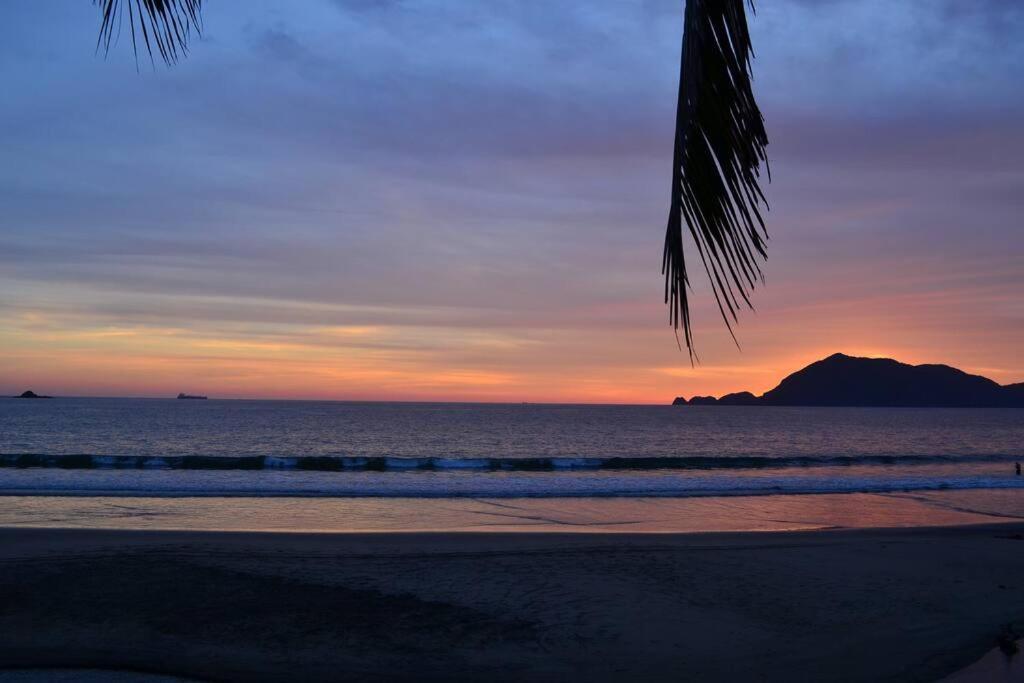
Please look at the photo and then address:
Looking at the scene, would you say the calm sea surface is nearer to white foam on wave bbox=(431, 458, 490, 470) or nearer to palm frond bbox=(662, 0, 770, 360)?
white foam on wave bbox=(431, 458, 490, 470)

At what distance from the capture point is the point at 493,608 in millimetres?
8359

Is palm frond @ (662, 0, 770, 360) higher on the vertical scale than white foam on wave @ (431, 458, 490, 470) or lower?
higher

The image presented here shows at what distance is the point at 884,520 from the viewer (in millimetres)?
17172

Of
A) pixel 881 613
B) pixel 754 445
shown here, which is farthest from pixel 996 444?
pixel 881 613

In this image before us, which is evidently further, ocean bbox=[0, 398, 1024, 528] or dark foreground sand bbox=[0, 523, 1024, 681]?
ocean bbox=[0, 398, 1024, 528]

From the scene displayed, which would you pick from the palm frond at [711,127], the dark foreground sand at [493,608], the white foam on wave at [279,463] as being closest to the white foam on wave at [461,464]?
the white foam on wave at [279,463]

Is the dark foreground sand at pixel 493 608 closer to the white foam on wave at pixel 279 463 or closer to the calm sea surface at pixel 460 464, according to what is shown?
the calm sea surface at pixel 460 464

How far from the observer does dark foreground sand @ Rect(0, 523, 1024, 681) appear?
6.84 m

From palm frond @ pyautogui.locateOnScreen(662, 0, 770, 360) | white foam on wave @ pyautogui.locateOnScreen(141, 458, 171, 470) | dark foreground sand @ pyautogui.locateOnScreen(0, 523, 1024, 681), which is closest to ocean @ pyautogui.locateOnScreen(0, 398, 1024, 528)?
white foam on wave @ pyautogui.locateOnScreen(141, 458, 171, 470)

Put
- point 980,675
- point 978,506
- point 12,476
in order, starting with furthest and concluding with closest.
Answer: point 12,476 → point 978,506 → point 980,675

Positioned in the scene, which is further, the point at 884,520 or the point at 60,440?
the point at 60,440

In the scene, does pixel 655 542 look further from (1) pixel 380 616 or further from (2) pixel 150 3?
(2) pixel 150 3

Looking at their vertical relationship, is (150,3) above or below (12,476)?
above

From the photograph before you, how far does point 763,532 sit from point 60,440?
148 feet
